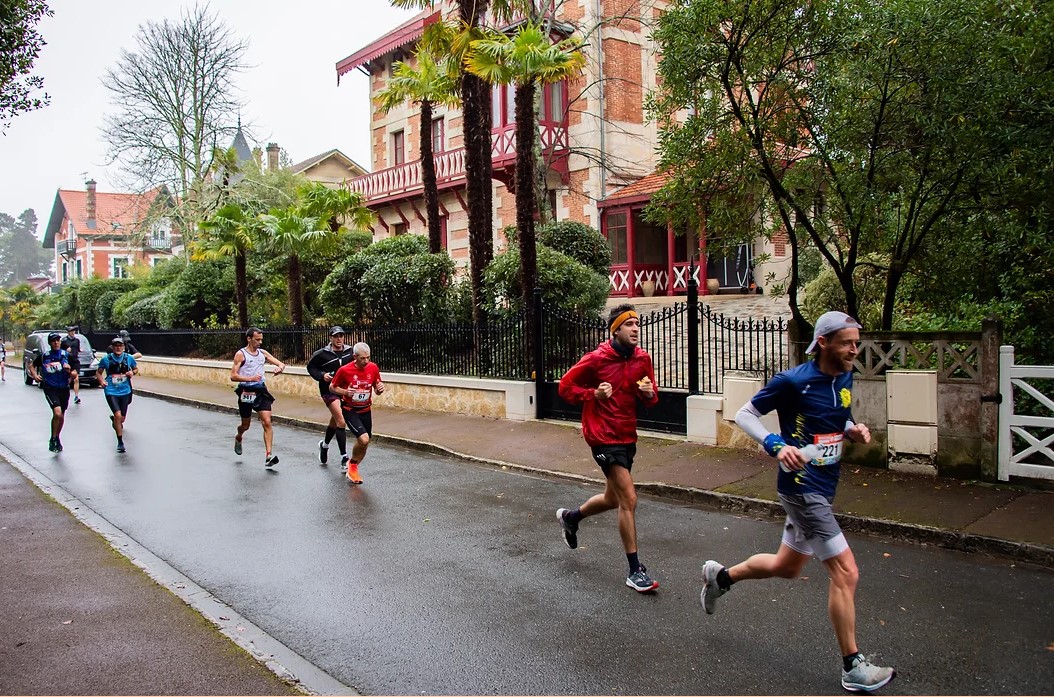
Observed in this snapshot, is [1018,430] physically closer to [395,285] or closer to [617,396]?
[617,396]

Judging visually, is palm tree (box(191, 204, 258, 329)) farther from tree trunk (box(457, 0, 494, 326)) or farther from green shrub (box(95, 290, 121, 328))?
green shrub (box(95, 290, 121, 328))

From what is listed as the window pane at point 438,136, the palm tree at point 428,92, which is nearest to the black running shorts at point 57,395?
the palm tree at point 428,92

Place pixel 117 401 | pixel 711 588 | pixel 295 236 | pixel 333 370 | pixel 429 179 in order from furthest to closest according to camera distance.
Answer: pixel 295 236 → pixel 429 179 → pixel 117 401 → pixel 333 370 → pixel 711 588

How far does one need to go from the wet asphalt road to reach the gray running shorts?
625 mm

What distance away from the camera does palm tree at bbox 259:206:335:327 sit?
20.5 metres

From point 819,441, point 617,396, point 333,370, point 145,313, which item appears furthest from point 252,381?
point 145,313

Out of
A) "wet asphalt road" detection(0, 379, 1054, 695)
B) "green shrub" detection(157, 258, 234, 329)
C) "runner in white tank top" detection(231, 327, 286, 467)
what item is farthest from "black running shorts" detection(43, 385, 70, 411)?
"green shrub" detection(157, 258, 234, 329)

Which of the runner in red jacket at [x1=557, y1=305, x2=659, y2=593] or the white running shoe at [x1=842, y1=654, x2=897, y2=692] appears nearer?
the white running shoe at [x1=842, y1=654, x2=897, y2=692]

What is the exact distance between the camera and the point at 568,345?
13078mm

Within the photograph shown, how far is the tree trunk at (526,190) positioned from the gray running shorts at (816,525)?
954 cm

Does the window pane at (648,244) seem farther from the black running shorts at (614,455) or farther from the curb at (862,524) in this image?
the black running shorts at (614,455)

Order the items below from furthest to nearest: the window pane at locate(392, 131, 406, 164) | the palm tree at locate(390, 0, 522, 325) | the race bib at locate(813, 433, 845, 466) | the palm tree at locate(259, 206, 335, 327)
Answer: the window pane at locate(392, 131, 406, 164), the palm tree at locate(259, 206, 335, 327), the palm tree at locate(390, 0, 522, 325), the race bib at locate(813, 433, 845, 466)

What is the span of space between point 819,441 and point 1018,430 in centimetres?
468

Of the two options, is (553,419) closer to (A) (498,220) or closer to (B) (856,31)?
(B) (856,31)
